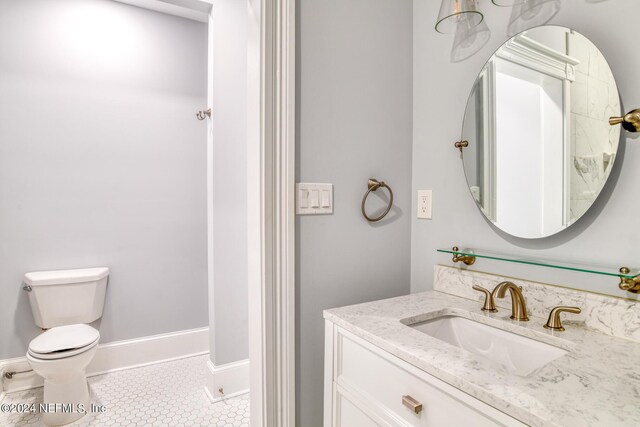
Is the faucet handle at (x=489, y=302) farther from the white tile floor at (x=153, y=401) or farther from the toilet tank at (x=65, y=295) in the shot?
the toilet tank at (x=65, y=295)

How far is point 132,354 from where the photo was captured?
2305 millimetres

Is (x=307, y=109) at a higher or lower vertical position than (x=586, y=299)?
higher

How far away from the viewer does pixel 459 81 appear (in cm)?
126

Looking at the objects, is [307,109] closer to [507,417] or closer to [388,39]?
[388,39]

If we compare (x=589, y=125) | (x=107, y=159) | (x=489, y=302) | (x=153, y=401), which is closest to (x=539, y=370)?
(x=489, y=302)

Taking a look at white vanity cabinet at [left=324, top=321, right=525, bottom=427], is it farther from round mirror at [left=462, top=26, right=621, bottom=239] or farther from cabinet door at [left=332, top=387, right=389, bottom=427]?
round mirror at [left=462, top=26, right=621, bottom=239]

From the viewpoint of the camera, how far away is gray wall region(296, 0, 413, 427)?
117 centimetres

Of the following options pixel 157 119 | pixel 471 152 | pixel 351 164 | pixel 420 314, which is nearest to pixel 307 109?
pixel 351 164

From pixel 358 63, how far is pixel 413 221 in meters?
0.69

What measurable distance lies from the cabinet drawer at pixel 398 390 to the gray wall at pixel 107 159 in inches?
73.5

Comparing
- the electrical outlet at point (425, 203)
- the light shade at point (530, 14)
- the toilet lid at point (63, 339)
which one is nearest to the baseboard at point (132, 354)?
the toilet lid at point (63, 339)

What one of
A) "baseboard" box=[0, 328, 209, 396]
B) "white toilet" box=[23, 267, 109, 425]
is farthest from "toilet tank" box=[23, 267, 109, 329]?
"baseboard" box=[0, 328, 209, 396]

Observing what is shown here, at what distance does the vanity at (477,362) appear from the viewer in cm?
57

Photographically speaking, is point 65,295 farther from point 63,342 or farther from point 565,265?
point 565,265
